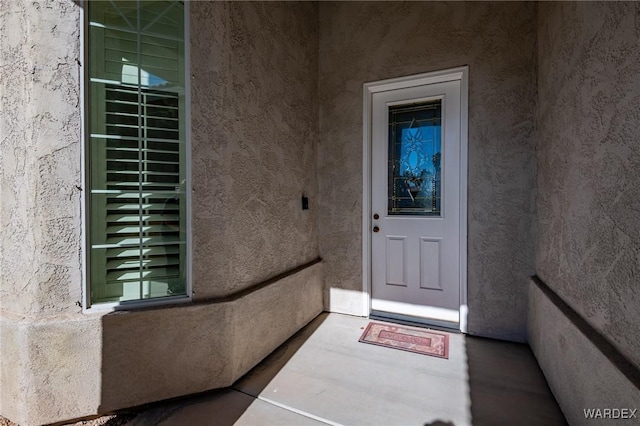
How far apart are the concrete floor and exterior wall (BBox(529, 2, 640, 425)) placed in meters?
0.24

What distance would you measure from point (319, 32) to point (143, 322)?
11.5ft

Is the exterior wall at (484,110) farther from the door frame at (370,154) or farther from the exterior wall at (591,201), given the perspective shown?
the exterior wall at (591,201)

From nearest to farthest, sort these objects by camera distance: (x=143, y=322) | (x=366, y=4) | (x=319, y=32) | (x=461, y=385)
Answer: (x=143, y=322), (x=461, y=385), (x=366, y=4), (x=319, y=32)

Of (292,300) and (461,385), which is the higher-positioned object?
(292,300)

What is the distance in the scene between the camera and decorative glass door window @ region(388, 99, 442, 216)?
3033 mm

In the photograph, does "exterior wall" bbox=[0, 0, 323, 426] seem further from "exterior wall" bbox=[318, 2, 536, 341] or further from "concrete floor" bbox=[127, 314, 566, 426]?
"exterior wall" bbox=[318, 2, 536, 341]

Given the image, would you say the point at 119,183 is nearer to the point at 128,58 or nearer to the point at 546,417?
the point at 128,58

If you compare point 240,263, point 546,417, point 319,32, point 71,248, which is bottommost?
point 546,417

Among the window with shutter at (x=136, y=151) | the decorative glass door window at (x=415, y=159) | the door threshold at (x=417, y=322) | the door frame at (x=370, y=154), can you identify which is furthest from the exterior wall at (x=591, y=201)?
the window with shutter at (x=136, y=151)

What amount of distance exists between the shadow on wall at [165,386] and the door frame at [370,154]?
5.64 ft

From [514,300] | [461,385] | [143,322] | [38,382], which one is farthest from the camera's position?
[514,300]

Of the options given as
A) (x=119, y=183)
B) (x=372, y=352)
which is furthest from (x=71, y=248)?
(x=372, y=352)

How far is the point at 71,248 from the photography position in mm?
1753

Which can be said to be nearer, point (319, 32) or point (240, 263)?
point (240, 263)
